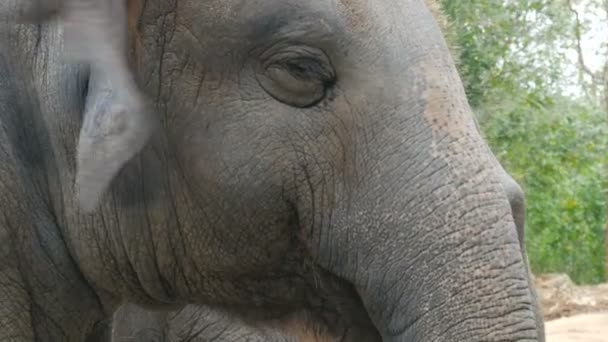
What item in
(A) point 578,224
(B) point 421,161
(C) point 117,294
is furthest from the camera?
(A) point 578,224

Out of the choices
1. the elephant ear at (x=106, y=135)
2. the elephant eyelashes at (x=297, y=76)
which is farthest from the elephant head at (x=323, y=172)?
the elephant ear at (x=106, y=135)

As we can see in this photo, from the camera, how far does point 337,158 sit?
3211mm

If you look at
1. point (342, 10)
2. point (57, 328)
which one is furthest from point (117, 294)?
point (342, 10)

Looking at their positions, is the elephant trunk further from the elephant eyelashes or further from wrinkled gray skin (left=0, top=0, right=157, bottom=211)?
wrinkled gray skin (left=0, top=0, right=157, bottom=211)

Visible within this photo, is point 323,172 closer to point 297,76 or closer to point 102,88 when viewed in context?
point 297,76

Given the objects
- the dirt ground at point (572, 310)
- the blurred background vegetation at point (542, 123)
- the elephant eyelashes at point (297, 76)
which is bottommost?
the dirt ground at point (572, 310)

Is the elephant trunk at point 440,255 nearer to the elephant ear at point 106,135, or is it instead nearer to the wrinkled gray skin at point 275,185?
the wrinkled gray skin at point 275,185

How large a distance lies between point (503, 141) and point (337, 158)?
11436 mm

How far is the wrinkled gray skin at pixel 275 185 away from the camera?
301cm

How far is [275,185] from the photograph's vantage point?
129 inches

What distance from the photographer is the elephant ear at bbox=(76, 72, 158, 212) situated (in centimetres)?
321

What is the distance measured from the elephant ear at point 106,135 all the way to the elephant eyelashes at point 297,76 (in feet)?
1.04

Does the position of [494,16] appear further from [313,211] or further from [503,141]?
[313,211]

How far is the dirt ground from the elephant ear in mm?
7413
